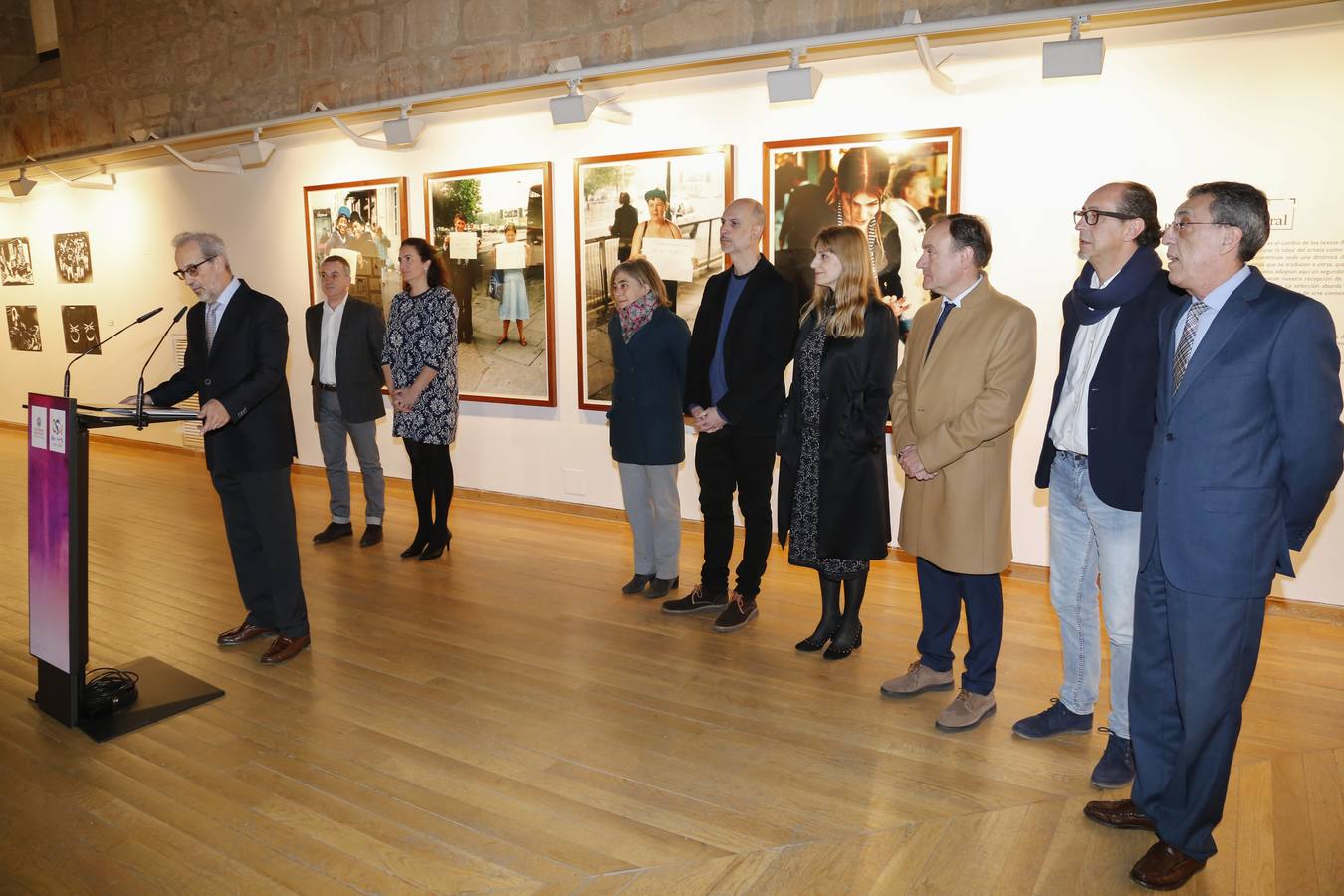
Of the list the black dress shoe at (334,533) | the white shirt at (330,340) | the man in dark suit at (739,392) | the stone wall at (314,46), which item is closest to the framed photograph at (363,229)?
the stone wall at (314,46)

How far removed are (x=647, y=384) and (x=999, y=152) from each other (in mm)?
2300

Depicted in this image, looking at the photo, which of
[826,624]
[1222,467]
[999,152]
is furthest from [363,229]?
[1222,467]

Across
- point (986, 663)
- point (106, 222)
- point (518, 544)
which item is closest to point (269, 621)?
point (518, 544)

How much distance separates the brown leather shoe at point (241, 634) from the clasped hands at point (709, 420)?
2.26 metres

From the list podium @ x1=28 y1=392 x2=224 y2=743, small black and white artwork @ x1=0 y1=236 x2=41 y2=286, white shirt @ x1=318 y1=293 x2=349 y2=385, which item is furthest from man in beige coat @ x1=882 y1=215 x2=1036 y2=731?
small black and white artwork @ x1=0 y1=236 x2=41 y2=286

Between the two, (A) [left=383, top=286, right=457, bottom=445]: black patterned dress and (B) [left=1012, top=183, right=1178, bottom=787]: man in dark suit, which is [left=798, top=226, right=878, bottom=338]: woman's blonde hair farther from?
(A) [left=383, top=286, right=457, bottom=445]: black patterned dress

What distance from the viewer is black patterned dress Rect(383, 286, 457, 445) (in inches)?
215

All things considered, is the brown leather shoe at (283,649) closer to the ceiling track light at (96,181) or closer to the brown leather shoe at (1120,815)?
the brown leather shoe at (1120,815)

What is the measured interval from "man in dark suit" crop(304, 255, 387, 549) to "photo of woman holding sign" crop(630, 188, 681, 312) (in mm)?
1827

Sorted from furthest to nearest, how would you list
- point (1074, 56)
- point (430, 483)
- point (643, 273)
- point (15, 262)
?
point (15, 262)
point (430, 483)
point (643, 273)
point (1074, 56)

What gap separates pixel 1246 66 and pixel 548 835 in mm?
4567

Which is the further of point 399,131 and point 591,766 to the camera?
point 399,131

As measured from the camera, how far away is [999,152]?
5035mm

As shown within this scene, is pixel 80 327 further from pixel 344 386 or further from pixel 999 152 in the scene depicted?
pixel 999 152
